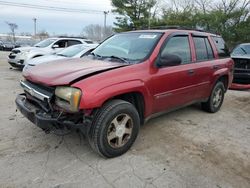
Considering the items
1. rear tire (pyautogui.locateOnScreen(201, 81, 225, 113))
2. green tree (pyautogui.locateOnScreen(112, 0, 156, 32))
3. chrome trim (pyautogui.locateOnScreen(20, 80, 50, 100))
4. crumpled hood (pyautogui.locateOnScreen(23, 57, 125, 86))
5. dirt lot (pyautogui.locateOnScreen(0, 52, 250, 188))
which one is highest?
green tree (pyautogui.locateOnScreen(112, 0, 156, 32))

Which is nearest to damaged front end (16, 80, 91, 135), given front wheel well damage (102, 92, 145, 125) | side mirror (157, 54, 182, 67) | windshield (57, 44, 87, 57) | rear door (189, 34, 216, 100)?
front wheel well damage (102, 92, 145, 125)

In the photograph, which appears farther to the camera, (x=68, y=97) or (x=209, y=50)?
(x=209, y=50)

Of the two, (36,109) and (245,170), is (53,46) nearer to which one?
(36,109)

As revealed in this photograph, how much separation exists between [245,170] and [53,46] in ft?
31.6

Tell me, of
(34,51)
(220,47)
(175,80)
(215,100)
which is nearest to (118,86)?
(175,80)

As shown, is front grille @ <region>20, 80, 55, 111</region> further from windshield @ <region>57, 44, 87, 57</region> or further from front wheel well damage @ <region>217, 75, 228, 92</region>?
windshield @ <region>57, 44, 87, 57</region>

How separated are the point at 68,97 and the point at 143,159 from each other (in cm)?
132

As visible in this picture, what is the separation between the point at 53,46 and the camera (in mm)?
11016

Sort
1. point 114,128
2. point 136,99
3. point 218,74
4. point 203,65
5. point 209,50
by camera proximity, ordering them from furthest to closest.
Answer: point 218,74, point 209,50, point 203,65, point 136,99, point 114,128

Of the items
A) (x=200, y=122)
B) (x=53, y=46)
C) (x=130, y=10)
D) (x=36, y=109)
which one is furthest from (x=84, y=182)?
(x=130, y=10)

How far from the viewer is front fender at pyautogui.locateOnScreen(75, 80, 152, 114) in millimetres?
2896

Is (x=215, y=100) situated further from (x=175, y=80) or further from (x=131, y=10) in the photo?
(x=131, y=10)

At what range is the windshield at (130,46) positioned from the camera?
151 inches

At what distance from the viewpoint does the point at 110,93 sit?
309 centimetres
